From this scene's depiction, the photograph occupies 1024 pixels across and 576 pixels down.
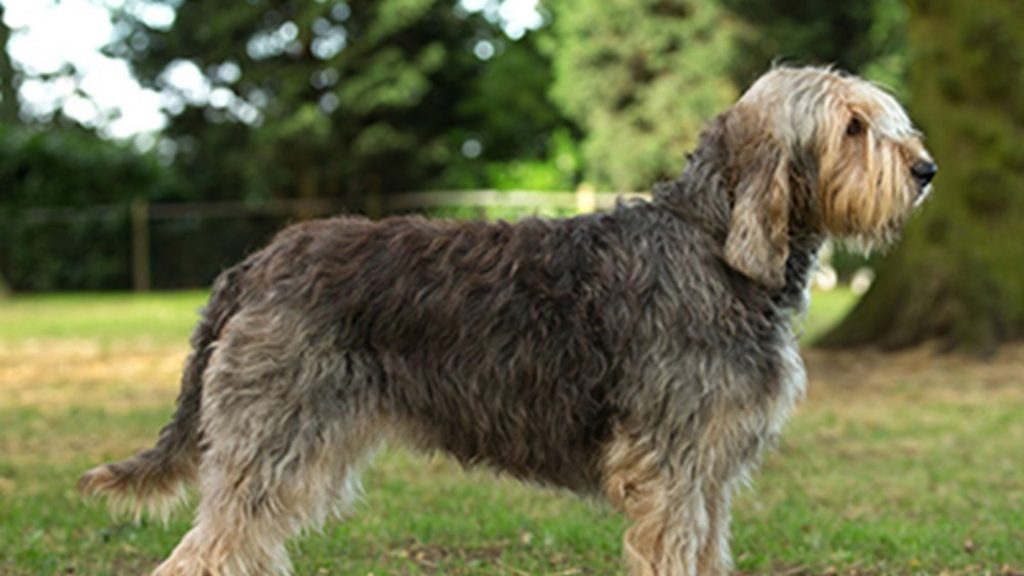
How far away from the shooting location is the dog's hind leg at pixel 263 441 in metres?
4.95

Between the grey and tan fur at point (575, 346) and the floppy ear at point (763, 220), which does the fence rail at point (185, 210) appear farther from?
the floppy ear at point (763, 220)

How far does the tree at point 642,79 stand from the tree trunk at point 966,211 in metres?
22.2

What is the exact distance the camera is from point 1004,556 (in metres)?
6.53

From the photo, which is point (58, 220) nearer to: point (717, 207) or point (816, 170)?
point (717, 207)

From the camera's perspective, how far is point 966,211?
14.1 meters

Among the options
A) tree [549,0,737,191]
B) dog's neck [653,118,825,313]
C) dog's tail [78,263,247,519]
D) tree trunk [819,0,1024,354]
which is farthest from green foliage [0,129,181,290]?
dog's neck [653,118,825,313]

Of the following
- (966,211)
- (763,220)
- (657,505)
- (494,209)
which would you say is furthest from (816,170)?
(494,209)

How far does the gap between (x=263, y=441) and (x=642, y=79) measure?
1377 inches

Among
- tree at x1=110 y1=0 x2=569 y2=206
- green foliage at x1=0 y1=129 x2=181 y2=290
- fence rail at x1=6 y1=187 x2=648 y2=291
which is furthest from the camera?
tree at x1=110 y1=0 x2=569 y2=206

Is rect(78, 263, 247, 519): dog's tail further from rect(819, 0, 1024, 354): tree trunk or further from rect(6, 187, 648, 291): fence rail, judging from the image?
rect(6, 187, 648, 291): fence rail

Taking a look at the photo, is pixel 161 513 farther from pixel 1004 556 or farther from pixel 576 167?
pixel 576 167

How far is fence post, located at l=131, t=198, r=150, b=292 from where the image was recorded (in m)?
32.3

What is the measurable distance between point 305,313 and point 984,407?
328 inches

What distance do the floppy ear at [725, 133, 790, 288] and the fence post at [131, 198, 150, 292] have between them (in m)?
29.0
